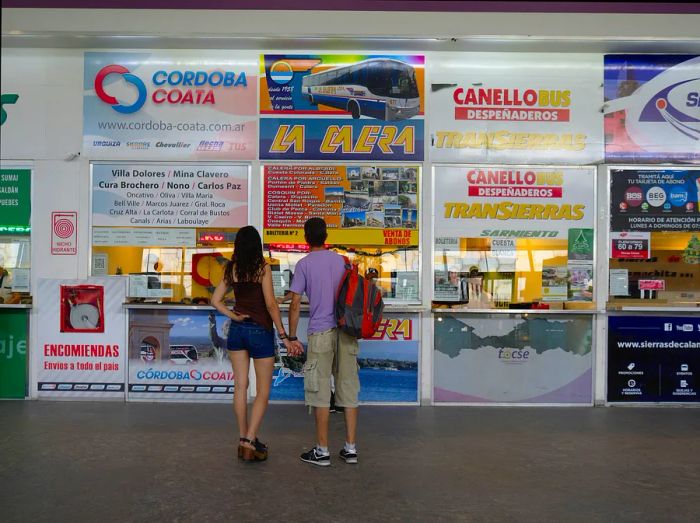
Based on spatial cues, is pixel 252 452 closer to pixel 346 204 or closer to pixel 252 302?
pixel 252 302

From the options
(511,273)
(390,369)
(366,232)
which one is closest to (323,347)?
(390,369)

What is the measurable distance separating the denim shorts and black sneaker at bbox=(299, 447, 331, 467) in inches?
31.8

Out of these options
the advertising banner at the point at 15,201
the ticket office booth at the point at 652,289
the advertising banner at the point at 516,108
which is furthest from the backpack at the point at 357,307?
the advertising banner at the point at 15,201

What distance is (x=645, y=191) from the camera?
704cm

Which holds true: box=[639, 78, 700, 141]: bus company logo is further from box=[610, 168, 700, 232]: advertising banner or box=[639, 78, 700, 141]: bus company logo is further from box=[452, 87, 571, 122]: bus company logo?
box=[452, 87, 571, 122]: bus company logo

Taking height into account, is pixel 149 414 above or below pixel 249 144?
below

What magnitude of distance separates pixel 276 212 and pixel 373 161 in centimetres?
117

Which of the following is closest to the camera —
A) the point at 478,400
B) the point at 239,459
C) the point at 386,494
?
the point at 386,494

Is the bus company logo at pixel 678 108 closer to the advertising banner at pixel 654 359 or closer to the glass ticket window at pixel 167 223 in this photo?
the advertising banner at pixel 654 359

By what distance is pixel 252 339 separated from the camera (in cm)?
503

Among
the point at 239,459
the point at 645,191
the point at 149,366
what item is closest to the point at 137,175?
the point at 149,366

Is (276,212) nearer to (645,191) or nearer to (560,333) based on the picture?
(560,333)

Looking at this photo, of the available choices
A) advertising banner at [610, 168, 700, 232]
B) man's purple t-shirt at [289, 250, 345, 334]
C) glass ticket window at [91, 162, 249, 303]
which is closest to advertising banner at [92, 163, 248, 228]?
glass ticket window at [91, 162, 249, 303]

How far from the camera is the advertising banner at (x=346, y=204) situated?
7.02m
